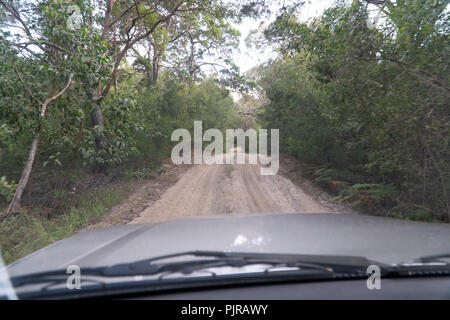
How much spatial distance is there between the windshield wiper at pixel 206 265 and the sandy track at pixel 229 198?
464cm

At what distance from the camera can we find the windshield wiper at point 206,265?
1.68 meters

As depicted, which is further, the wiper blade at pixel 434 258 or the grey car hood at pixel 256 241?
the grey car hood at pixel 256 241

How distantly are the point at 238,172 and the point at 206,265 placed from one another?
34.2 ft

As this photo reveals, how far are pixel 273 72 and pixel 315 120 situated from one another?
8.06 meters

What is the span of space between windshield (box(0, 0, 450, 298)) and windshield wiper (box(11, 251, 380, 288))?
10 mm

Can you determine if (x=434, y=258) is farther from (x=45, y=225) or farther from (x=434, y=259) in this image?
(x=45, y=225)

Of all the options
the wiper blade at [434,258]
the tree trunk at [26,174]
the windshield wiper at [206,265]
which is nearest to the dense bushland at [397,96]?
the wiper blade at [434,258]

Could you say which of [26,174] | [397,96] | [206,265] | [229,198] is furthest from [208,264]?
[229,198]

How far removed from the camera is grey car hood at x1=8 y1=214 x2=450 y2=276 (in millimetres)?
1953

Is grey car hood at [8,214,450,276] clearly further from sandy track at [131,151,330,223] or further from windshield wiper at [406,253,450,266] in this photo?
sandy track at [131,151,330,223]

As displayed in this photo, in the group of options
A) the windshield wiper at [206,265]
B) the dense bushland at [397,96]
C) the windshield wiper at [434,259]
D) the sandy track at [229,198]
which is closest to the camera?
the windshield wiper at [206,265]

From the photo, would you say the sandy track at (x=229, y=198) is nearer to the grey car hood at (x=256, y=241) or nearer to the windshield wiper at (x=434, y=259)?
the grey car hood at (x=256, y=241)

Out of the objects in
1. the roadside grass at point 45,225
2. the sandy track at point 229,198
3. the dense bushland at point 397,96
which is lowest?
the roadside grass at point 45,225
